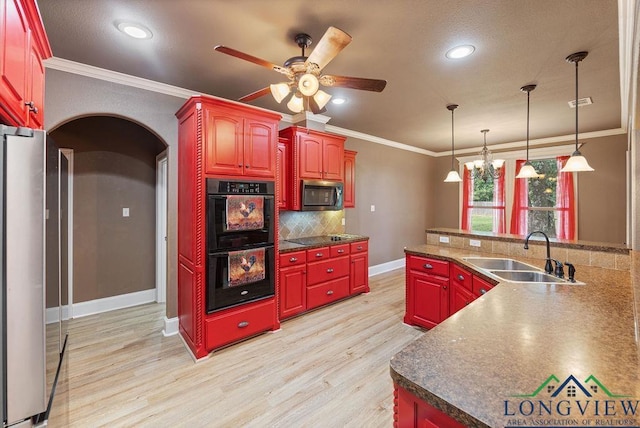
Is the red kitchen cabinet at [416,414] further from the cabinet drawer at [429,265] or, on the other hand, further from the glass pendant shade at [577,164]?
the glass pendant shade at [577,164]

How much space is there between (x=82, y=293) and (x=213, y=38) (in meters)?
3.42

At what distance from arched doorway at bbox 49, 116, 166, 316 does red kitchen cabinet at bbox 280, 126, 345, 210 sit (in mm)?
1847

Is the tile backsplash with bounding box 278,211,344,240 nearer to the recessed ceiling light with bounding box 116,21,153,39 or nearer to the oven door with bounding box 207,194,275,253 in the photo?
the oven door with bounding box 207,194,275,253

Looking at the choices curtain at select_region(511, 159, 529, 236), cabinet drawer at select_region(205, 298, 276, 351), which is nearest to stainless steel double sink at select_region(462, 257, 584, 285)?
cabinet drawer at select_region(205, 298, 276, 351)

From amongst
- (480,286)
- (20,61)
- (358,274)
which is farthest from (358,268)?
(20,61)

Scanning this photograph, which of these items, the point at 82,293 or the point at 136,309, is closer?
the point at 82,293

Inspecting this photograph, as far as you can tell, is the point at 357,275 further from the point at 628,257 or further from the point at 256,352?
the point at 628,257

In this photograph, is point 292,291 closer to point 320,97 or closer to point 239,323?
point 239,323

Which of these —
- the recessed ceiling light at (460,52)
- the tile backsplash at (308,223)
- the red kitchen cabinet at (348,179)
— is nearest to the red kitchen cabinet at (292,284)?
the tile backsplash at (308,223)

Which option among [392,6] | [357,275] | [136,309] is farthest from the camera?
[357,275]

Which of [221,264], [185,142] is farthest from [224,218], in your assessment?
[185,142]

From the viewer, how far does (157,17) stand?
1.91m

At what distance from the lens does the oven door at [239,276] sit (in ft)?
8.61

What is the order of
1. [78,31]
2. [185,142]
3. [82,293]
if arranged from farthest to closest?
[82,293] < [185,142] < [78,31]
